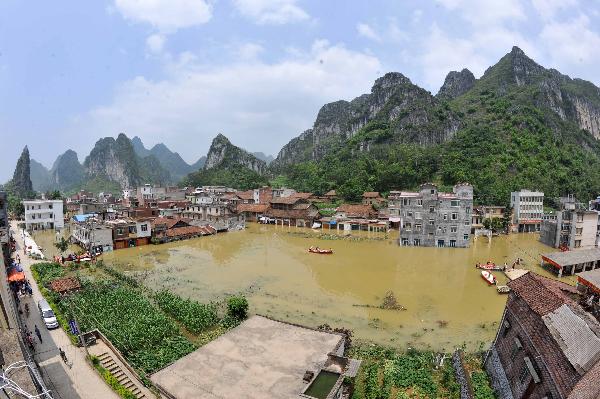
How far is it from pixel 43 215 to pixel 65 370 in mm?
45821

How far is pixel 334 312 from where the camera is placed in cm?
2166

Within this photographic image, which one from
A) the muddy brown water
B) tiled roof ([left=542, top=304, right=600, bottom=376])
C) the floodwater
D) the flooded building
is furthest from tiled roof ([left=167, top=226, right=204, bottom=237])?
tiled roof ([left=542, top=304, right=600, bottom=376])

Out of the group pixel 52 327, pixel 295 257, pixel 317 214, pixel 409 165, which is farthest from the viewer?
pixel 409 165

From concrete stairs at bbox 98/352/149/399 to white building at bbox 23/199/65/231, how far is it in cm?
4518

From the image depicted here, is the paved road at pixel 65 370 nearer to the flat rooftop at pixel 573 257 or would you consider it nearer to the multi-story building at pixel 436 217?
the flat rooftop at pixel 573 257

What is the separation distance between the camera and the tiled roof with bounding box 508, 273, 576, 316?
40.0 feet

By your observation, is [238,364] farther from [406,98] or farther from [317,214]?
[406,98]

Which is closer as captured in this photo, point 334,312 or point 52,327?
point 52,327

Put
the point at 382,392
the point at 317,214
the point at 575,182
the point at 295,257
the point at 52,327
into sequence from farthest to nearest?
the point at 575,182
the point at 317,214
the point at 295,257
the point at 52,327
the point at 382,392

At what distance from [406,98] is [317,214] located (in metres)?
68.8

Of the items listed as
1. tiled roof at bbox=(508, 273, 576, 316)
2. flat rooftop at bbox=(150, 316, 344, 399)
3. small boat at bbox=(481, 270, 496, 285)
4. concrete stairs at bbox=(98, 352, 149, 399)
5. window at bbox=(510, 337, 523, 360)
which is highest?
tiled roof at bbox=(508, 273, 576, 316)

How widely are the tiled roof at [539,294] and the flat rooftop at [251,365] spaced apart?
7.00 m

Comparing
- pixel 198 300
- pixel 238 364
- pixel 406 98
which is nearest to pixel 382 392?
pixel 238 364

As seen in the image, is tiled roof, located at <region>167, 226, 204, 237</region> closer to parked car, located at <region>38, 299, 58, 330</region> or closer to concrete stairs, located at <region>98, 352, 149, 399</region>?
parked car, located at <region>38, 299, 58, 330</region>
